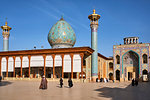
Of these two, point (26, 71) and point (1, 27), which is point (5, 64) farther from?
point (1, 27)

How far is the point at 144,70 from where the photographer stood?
128 feet

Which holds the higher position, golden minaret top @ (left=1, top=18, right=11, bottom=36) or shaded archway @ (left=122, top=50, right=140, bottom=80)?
golden minaret top @ (left=1, top=18, right=11, bottom=36)

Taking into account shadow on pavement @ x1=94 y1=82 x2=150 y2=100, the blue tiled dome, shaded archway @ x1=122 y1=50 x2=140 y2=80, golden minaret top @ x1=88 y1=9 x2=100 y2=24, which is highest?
golden minaret top @ x1=88 y1=9 x2=100 y2=24

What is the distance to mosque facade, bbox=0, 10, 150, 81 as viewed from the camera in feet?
105

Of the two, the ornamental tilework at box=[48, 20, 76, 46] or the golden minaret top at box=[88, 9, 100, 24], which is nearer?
the golden minaret top at box=[88, 9, 100, 24]

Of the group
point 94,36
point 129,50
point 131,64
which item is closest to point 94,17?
point 94,36

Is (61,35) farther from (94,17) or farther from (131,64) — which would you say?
(131,64)

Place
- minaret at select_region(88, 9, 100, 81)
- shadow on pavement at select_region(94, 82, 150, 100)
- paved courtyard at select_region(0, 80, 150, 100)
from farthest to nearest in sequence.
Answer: minaret at select_region(88, 9, 100, 81)
shadow on pavement at select_region(94, 82, 150, 100)
paved courtyard at select_region(0, 80, 150, 100)

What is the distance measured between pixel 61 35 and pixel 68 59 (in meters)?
7.54

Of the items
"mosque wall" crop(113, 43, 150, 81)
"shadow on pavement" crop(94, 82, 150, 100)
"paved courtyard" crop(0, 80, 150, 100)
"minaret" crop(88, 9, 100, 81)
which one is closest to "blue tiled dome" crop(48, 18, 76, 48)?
"minaret" crop(88, 9, 100, 81)

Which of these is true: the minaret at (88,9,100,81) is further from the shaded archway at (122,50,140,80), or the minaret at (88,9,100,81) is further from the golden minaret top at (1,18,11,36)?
the golden minaret top at (1,18,11,36)

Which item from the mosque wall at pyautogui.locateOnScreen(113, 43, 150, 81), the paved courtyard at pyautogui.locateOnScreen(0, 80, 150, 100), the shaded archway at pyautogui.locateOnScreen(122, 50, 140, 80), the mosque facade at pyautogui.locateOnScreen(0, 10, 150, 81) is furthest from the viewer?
the shaded archway at pyautogui.locateOnScreen(122, 50, 140, 80)

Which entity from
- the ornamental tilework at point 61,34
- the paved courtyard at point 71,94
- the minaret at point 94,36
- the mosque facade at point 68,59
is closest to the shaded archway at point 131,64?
the mosque facade at point 68,59

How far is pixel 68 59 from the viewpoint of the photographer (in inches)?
1262
